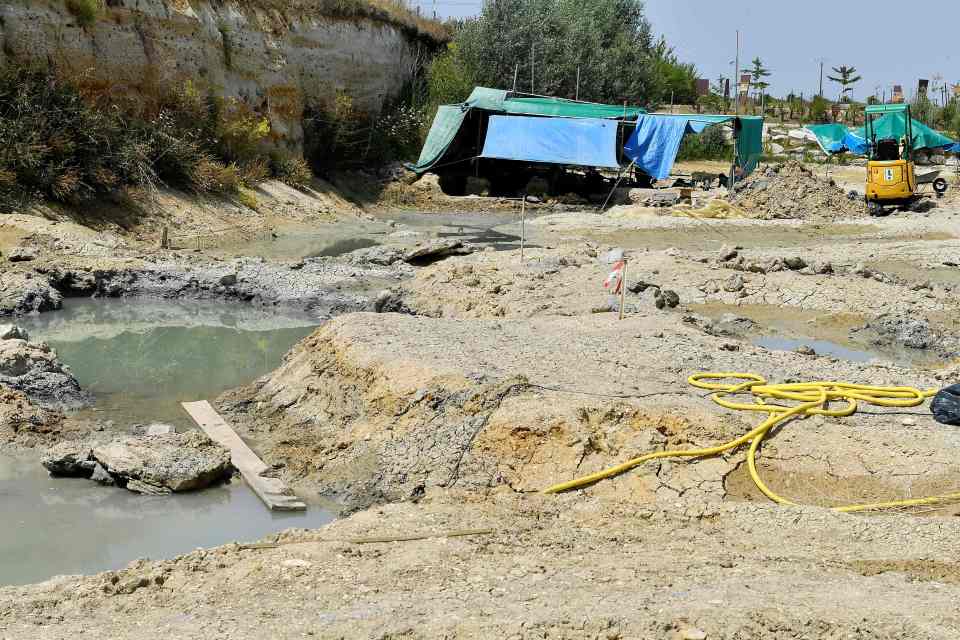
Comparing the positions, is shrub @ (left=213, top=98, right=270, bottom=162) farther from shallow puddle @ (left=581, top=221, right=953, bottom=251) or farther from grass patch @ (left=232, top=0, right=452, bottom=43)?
shallow puddle @ (left=581, top=221, right=953, bottom=251)

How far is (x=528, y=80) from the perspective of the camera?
126ft

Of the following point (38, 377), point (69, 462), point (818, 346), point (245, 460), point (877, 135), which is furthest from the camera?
point (877, 135)

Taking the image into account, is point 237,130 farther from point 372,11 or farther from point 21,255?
point 21,255

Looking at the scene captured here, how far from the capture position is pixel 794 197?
2525 cm

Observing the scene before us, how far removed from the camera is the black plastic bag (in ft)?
25.7

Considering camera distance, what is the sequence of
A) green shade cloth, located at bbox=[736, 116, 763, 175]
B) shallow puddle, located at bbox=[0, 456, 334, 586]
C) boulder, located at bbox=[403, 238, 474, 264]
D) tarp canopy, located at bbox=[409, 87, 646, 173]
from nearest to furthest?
shallow puddle, located at bbox=[0, 456, 334, 586]
boulder, located at bbox=[403, 238, 474, 264]
green shade cloth, located at bbox=[736, 116, 763, 175]
tarp canopy, located at bbox=[409, 87, 646, 173]

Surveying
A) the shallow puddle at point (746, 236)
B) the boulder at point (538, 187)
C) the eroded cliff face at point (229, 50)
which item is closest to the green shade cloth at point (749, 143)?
the boulder at point (538, 187)

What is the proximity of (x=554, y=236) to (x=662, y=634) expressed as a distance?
17608 millimetres

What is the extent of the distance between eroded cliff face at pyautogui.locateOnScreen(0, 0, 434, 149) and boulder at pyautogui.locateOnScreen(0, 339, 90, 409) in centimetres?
1227

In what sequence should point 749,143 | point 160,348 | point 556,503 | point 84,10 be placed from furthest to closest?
point 749,143 < point 84,10 < point 160,348 < point 556,503

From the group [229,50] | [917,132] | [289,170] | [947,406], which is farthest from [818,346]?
[917,132]

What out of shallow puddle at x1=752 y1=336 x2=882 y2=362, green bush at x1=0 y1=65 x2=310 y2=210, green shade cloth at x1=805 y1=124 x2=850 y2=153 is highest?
green shade cloth at x1=805 y1=124 x2=850 y2=153

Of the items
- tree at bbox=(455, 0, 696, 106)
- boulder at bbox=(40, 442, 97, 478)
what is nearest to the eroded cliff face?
tree at bbox=(455, 0, 696, 106)

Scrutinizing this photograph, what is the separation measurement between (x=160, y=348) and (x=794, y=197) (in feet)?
56.7
